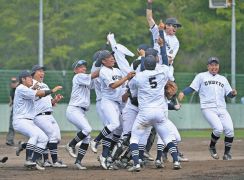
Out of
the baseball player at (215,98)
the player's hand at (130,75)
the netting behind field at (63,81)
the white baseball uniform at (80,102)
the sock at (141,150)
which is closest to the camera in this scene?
the player's hand at (130,75)

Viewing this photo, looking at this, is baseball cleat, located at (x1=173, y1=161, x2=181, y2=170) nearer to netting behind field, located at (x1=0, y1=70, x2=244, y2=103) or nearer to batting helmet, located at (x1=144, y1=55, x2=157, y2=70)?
batting helmet, located at (x1=144, y1=55, x2=157, y2=70)

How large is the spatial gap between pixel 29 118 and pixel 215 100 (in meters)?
4.36

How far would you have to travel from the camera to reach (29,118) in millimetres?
17125

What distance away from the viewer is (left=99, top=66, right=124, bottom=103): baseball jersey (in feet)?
55.6

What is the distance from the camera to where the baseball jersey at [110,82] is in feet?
55.6

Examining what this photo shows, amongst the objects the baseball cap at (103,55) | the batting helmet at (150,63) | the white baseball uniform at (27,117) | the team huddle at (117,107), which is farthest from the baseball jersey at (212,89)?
the white baseball uniform at (27,117)

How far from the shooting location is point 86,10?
45.6 m

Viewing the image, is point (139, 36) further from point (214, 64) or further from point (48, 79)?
point (214, 64)

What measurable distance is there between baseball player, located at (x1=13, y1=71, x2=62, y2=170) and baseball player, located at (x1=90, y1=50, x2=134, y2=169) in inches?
37.2

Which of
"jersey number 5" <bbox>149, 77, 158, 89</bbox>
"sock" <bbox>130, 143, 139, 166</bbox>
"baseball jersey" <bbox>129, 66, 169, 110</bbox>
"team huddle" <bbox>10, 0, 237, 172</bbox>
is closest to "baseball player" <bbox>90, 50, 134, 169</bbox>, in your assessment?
"team huddle" <bbox>10, 0, 237, 172</bbox>

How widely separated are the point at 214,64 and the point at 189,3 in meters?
28.8

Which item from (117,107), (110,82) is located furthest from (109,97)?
(110,82)

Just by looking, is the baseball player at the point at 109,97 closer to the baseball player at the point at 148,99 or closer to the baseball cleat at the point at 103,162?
the baseball cleat at the point at 103,162

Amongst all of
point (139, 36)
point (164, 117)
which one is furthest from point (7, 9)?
point (164, 117)
